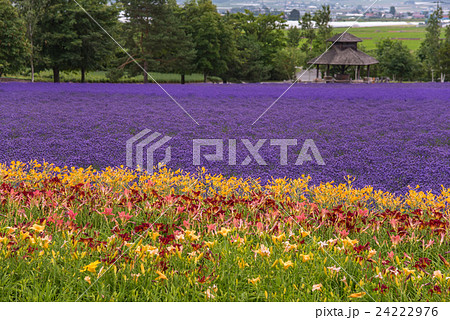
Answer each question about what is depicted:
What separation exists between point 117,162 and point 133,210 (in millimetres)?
2180

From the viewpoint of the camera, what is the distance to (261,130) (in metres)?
8.66

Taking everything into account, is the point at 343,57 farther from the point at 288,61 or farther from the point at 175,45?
the point at 175,45

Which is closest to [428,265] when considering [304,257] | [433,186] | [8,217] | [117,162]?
[304,257]

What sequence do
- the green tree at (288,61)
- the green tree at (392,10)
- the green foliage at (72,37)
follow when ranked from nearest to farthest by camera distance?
the green tree at (392,10) → the green foliage at (72,37) → the green tree at (288,61)

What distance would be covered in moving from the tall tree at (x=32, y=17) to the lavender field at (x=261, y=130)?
618 inches

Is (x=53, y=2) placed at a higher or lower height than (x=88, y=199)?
higher

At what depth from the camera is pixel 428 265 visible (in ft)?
10.1

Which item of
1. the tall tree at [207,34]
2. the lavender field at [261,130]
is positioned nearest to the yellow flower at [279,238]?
the lavender field at [261,130]

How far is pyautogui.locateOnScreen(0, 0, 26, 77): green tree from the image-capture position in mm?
26453

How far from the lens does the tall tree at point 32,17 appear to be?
90.9 feet

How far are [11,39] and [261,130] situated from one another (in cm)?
2396

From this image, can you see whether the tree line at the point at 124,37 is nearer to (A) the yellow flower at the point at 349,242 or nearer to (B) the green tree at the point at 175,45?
(B) the green tree at the point at 175,45

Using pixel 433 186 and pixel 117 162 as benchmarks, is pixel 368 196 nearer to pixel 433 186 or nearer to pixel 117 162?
pixel 433 186

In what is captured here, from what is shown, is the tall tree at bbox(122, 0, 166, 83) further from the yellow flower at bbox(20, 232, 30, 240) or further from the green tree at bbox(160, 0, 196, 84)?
the yellow flower at bbox(20, 232, 30, 240)
